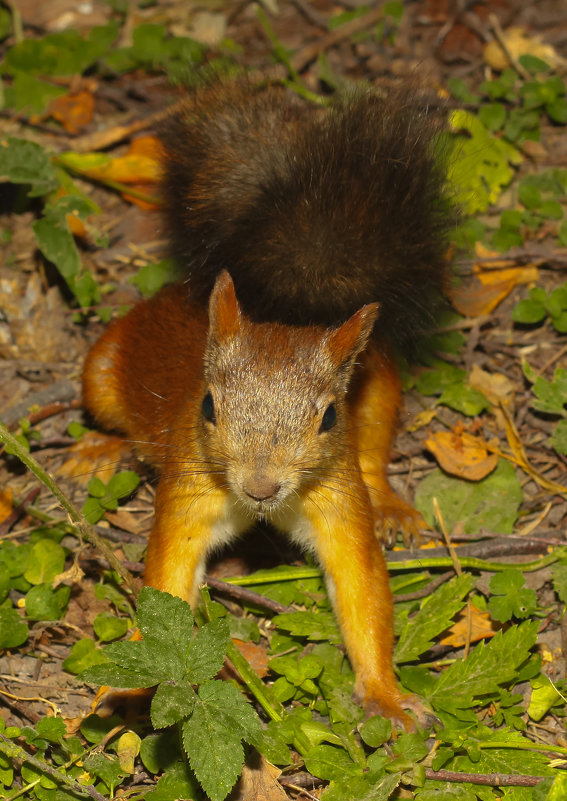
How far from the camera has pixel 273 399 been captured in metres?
2.80

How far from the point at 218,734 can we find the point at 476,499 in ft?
4.71

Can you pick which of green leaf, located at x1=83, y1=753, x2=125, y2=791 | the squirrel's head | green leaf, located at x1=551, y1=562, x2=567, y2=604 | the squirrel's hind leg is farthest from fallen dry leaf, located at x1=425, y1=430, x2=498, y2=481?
green leaf, located at x1=83, y1=753, x2=125, y2=791

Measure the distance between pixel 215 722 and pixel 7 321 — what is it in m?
2.20

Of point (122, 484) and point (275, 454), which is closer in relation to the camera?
point (275, 454)

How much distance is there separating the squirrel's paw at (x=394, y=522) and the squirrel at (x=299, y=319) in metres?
0.01

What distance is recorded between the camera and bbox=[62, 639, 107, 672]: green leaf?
3.12 meters

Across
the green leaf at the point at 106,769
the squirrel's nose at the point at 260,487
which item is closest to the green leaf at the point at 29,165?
the squirrel's nose at the point at 260,487

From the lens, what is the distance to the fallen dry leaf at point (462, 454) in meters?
3.64

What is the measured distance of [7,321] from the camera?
4188 millimetres

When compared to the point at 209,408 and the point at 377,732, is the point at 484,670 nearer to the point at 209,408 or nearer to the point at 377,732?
the point at 377,732

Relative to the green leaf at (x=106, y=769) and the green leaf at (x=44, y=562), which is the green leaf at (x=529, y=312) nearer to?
the green leaf at (x=44, y=562)

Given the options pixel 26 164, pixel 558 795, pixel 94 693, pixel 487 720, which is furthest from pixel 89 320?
pixel 558 795

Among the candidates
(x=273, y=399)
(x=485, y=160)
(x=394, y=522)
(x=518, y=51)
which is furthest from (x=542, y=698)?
(x=518, y=51)

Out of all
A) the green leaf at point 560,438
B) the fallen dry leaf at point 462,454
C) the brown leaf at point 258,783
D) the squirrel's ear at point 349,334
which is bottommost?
the brown leaf at point 258,783
